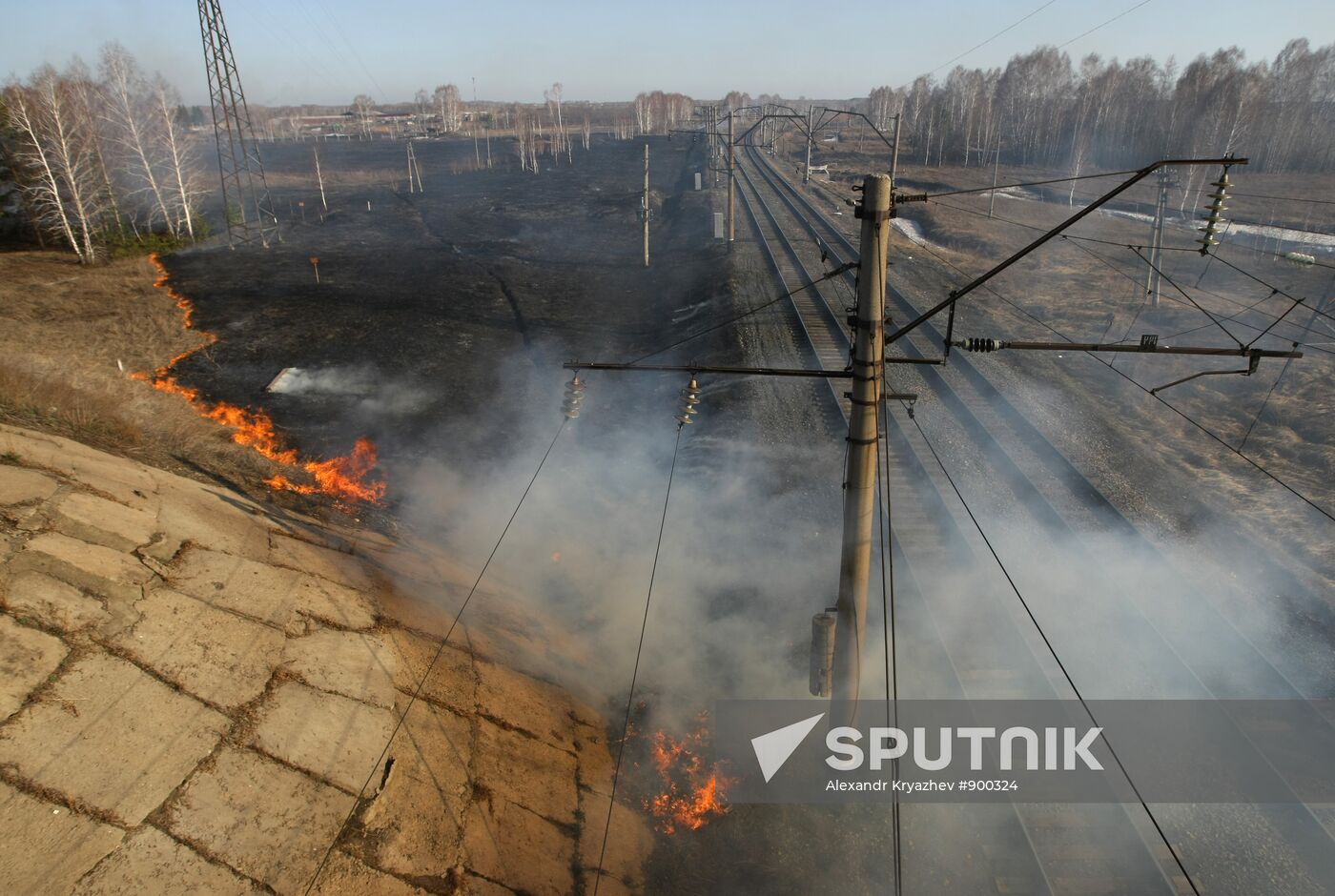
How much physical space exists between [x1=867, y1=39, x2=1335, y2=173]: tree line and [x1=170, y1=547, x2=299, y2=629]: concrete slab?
66374 millimetres

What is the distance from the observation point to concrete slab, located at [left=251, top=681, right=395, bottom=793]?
33.4 ft

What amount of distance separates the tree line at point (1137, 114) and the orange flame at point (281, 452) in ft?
197

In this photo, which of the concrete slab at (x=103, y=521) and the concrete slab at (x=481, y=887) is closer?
the concrete slab at (x=481, y=887)

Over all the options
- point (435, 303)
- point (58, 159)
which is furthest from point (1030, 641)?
point (58, 159)

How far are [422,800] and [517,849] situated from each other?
1.53 m

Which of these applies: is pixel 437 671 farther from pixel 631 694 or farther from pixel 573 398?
pixel 573 398

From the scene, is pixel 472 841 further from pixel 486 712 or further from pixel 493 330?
pixel 493 330

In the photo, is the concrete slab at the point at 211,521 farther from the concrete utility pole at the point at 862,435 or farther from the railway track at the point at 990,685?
the railway track at the point at 990,685

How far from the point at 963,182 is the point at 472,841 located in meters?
84.2

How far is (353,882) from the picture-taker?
9047 mm

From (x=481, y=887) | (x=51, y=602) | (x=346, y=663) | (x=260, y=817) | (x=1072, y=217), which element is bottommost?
(x=481, y=887)

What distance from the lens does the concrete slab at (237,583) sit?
12195 mm

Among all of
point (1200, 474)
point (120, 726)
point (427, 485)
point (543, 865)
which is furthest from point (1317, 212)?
point (120, 726)
